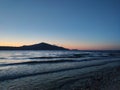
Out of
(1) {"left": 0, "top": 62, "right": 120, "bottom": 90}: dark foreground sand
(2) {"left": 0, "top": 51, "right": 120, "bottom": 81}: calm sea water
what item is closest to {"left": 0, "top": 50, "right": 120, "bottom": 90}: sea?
(2) {"left": 0, "top": 51, "right": 120, "bottom": 81}: calm sea water

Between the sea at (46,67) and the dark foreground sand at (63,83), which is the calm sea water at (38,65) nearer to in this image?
the sea at (46,67)

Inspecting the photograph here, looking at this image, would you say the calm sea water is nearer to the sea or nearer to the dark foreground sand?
the sea

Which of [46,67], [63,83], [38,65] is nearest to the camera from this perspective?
[63,83]

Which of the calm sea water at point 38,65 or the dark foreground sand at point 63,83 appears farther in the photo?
the calm sea water at point 38,65

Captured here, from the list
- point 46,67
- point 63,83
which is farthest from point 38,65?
point 63,83

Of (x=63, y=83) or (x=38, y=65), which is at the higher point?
(x=38, y=65)

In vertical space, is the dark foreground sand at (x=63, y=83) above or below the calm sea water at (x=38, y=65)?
below

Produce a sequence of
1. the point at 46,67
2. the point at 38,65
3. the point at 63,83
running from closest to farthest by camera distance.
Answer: the point at 63,83, the point at 46,67, the point at 38,65

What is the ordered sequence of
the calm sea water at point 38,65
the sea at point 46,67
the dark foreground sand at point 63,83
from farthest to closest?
the calm sea water at point 38,65 → the sea at point 46,67 → the dark foreground sand at point 63,83

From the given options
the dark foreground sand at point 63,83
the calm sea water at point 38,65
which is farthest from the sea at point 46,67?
the dark foreground sand at point 63,83

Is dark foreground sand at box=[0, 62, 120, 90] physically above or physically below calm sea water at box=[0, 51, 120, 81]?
below

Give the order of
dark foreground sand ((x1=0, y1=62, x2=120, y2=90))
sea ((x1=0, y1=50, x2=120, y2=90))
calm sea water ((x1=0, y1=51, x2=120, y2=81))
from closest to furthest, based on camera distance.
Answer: dark foreground sand ((x1=0, y1=62, x2=120, y2=90))
sea ((x1=0, y1=50, x2=120, y2=90))
calm sea water ((x1=0, y1=51, x2=120, y2=81))

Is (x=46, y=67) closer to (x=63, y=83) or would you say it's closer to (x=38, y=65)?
(x=38, y=65)

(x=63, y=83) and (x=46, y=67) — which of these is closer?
(x=63, y=83)
